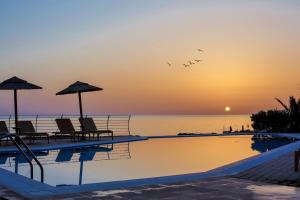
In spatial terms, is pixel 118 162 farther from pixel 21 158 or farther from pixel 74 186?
pixel 74 186

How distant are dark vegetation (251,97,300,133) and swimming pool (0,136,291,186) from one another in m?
8.99

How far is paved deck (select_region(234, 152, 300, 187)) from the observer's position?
6.20m

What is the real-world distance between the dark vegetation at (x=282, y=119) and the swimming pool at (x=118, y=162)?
29.5ft

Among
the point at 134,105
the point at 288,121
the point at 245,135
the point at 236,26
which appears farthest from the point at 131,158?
the point at 134,105

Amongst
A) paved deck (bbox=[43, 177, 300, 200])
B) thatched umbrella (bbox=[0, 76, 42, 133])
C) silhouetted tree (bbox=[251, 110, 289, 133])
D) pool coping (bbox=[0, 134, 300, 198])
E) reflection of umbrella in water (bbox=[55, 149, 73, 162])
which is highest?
thatched umbrella (bbox=[0, 76, 42, 133])

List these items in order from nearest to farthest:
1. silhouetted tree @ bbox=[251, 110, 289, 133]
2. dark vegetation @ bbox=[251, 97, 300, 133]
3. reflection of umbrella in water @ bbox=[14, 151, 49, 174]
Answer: reflection of umbrella in water @ bbox=[14, 151, 49, 174] → dark vegetation @ bbox=[251, 97, 300, 133] → silhouetted tree @ bbox=[251, 110, 289, 133]

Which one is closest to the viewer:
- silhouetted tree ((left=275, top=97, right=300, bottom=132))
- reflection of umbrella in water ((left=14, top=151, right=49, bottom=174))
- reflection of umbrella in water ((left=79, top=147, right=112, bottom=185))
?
reflection of umbrella in water ((left=14, top=151, right=49, bottom=174))

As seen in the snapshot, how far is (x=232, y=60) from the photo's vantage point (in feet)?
61.5

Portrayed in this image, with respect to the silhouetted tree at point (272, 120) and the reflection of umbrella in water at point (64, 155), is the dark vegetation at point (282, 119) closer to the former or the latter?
the silhouetted tree at point (272, 120)

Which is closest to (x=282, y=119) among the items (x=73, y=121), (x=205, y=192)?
(x=73, y=121)

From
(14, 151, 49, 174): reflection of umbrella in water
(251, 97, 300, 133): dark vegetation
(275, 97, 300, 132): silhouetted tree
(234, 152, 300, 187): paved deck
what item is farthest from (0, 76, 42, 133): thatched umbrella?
(275, 97, 300, 132): silhouetted tree

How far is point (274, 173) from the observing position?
6.89 meters

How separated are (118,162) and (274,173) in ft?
14.6

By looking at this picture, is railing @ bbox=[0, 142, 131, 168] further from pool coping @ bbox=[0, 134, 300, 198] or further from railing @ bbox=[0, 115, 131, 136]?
railing @ bbox=[0, 115, 131, 136]
